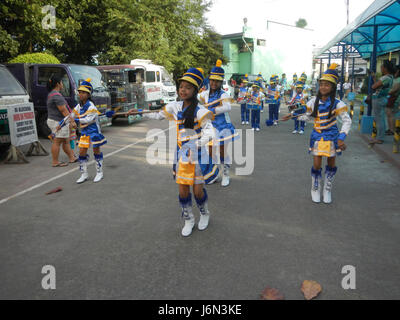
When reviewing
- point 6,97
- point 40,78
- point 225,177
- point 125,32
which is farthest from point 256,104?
point 125,32

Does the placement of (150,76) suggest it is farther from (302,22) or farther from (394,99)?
(302,22)

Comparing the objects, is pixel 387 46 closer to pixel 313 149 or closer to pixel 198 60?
pixel 313 149

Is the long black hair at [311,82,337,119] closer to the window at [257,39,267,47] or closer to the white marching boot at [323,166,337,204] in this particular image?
the white marching boot at [323,166,337,204]

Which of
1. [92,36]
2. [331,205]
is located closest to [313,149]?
[331,205]

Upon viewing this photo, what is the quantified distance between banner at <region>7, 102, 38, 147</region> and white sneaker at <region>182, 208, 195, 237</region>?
5758 millimetres

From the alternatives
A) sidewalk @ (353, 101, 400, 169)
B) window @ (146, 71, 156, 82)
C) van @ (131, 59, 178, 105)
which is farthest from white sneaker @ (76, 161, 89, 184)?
window @ (146, 71, 156, 82)

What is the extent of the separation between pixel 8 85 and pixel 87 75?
139 inches

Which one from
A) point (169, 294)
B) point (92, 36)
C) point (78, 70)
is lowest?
point (169, 294)

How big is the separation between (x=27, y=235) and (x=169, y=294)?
2.27m

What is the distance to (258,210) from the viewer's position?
4832mm

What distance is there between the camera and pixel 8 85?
8.62m

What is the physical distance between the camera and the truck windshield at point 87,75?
11.3 metres

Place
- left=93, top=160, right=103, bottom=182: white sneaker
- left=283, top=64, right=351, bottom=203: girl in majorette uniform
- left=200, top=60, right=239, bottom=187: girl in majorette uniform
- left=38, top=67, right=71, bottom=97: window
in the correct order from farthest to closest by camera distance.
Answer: left=38, top=67, right=71, bottom=97: window → left=93, top=160, right=103, bottom=182: white sneaker → left=200, top=60, right=239, bottom=187: girl in majorette uniform → left=283, top=64, right=351, bottom=203: girl in majorette uniform

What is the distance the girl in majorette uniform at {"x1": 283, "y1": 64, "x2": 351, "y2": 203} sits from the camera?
190 inches
